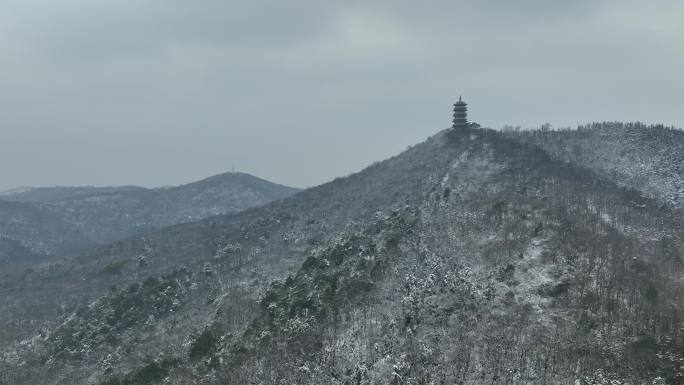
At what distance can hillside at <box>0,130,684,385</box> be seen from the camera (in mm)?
65688

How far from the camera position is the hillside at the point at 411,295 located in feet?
216

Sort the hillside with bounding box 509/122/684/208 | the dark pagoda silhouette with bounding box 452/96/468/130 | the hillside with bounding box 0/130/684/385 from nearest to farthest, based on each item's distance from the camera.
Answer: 1. the hillside with bounding box 0/130/684/385
2. the hillside with bounding box 509/122/684/208
3. the dark pagoda silhouette with bounding box 452/96/468/130

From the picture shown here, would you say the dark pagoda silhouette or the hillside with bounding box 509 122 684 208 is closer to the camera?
the hillside with bounding box 509 122 684 208

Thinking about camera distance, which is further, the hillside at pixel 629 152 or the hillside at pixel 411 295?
the hillside at pixel 629 152

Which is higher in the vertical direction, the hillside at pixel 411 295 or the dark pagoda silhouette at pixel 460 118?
the dark pagoda silhouette at pixel 460 118

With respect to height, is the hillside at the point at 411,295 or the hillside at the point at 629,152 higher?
the hillside at the point at 629,152

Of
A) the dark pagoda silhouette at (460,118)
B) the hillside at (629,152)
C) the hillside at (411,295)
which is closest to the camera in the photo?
the hillside at (411,295)

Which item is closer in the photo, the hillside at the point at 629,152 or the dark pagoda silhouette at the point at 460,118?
the hillside at the point at 629,152

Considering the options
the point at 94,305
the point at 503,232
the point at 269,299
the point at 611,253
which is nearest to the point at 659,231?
the point at 611,253

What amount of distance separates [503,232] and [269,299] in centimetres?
5004

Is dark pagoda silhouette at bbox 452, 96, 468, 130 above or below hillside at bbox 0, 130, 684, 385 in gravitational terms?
above

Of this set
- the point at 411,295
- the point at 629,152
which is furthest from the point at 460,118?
the point at 411,295

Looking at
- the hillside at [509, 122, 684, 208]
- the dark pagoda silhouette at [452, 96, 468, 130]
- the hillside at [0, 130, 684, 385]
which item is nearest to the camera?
the hillside at [0, 130, 684, 385]

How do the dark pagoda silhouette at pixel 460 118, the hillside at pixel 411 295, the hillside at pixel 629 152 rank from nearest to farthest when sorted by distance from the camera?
the hillside at pixel 411 295 < the hillside at pixel 629 152 < the dark pagoda silhouette at pixel 460 118
